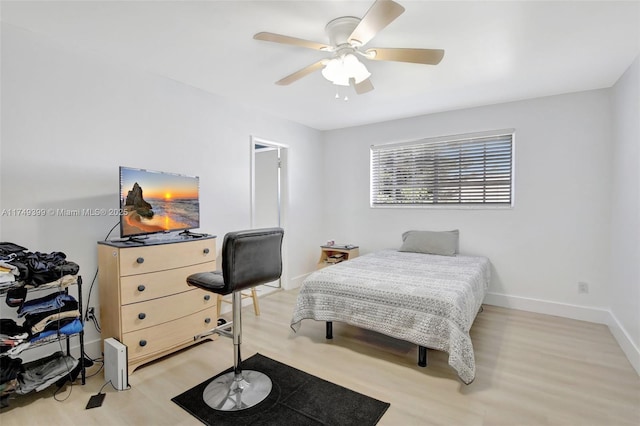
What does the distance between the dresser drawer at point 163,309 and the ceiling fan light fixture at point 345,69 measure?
2081 mm

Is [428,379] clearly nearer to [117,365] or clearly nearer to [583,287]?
[117,365]

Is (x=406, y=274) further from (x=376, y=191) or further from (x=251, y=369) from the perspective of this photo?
(x=376, y=191)

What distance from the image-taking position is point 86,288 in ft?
8.07

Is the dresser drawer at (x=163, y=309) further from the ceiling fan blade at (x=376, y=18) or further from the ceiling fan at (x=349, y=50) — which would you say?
the ceiling fan blade at (x=376, y=18)

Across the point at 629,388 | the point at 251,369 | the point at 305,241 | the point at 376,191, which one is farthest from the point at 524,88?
the point at 251,369

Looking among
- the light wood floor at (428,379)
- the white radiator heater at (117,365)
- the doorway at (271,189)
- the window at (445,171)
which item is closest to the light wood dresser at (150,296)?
the white radiator heater at (117,365)

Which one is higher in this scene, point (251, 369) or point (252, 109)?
point (252, 109)

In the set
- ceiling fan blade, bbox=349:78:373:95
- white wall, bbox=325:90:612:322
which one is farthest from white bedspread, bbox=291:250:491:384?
ceiling fan blade, bbox=349:78:373:95

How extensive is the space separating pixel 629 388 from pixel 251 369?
8.57 feet

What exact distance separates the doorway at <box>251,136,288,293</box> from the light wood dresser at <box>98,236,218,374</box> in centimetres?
182

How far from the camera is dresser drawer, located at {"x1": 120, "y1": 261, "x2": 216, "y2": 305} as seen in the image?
224cm

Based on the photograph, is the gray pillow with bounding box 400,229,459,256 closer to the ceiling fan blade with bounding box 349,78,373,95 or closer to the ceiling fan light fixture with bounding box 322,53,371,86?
the ceiling fan blade with bounding box 349,78,373,95

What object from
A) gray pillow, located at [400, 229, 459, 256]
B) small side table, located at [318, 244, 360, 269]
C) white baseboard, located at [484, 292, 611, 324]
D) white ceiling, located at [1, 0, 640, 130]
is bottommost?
white baseboard, located at [484, 292, 611, 324]

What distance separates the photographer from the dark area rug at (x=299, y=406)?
1789 mm
